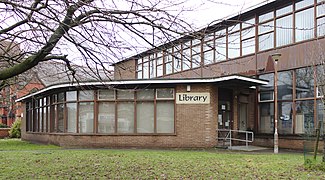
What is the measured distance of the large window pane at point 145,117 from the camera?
717 inches

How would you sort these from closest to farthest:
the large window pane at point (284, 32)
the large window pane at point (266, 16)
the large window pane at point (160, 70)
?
the large window pane at point (284, 32), the large window pane at point (266, 16), the large window pane at point (160, 70)

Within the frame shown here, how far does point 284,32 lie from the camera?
17.9 meters

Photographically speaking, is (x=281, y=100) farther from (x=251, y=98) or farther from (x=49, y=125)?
(x=49, y=125)

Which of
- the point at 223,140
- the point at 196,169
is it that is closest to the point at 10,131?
the point at 223,140

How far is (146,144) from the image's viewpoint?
58.6 feet

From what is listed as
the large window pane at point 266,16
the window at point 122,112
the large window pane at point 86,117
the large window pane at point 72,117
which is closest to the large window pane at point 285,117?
the large window pane at point 266,16

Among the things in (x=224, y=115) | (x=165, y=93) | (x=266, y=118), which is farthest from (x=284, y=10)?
(x=165, y=93)

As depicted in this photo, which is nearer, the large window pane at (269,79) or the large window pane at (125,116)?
the large window pane at (125,116)

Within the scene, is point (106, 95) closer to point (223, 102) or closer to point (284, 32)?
point (223, 102)

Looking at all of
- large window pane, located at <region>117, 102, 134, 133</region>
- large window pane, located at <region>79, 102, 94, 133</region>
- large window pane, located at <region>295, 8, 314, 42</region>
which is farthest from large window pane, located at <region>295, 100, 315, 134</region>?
large window pane, located at <region>79, 102, 94, 133</region>

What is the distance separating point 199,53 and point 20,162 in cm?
802

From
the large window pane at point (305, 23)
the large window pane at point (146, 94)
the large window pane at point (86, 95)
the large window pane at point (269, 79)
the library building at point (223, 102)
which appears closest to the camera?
the large window pane at point (305, 23)

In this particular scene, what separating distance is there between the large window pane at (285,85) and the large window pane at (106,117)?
8.36 meters

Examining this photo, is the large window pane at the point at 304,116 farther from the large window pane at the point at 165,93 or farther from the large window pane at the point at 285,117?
the large window pane at the point at 165,93
